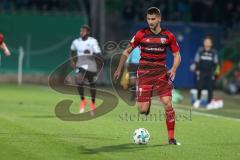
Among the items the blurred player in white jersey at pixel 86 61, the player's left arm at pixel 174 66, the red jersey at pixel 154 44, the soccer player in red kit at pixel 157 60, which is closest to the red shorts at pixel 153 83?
the soccer player in red kit at pixel 157 60

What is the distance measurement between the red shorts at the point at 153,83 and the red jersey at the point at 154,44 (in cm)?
16

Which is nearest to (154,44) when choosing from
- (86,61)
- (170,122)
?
(170,122)

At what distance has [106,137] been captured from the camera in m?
17.5

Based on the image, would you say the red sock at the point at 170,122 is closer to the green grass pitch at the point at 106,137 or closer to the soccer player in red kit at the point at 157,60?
the soccer player in red kit at the point at 157,60

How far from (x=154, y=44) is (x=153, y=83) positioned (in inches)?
31.0

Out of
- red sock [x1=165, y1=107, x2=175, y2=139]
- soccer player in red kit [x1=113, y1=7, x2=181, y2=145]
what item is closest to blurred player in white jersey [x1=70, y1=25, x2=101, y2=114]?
soccer player in red kit [x1=113, y1=7, x2=181, y2=145]

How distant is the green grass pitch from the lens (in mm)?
14656

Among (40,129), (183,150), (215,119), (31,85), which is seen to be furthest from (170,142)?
(31,85)

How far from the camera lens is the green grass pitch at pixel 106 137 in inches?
577

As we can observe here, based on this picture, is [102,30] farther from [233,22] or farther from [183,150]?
[183,150]

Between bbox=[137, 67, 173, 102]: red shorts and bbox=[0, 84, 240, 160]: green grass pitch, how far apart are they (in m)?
0.97

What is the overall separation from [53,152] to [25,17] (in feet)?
86.9

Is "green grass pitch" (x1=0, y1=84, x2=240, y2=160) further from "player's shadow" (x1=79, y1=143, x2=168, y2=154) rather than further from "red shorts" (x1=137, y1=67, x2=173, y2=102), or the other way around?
"red shorts" (x1=137, y1=67, x2=173, y2=102)

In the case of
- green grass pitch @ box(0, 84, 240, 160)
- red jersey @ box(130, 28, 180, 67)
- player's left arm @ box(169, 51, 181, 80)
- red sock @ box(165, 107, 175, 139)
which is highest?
red jersey @ box(130, 28, 180, 67)
